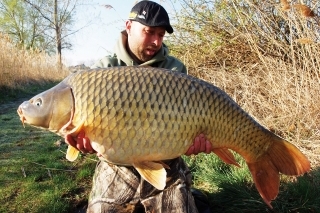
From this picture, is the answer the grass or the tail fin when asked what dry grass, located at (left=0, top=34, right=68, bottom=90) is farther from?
the tail fin

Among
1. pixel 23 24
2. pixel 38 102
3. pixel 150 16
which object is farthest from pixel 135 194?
pixel 23 24

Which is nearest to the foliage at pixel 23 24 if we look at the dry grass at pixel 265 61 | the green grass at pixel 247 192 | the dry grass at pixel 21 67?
the dry grass at pixel 21 67

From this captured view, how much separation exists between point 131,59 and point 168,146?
0.67m

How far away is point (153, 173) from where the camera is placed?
1.43m

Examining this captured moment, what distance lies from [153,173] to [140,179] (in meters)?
0.30

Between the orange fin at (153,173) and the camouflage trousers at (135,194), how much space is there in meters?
0.27

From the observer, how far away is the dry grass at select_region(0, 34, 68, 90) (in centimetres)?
693

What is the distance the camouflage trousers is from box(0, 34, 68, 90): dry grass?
5.70 m

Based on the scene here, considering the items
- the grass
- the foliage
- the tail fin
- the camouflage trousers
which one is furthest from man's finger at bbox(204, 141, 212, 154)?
the foliage

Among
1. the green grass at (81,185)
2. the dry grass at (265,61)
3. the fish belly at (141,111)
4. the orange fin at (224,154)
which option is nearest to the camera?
the fish belly at (141,111)

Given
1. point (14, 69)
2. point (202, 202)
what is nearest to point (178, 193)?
point (202, 202)

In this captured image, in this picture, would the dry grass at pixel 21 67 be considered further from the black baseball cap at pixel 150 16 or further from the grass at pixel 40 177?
the black baseball cap at pixel 150 16

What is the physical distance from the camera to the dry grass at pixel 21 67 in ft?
22.7

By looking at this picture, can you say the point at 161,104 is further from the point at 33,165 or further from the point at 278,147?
the point at 33,165
